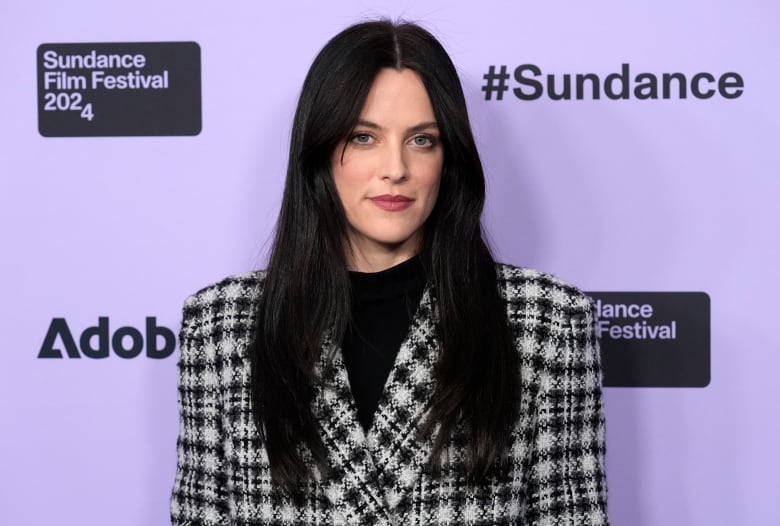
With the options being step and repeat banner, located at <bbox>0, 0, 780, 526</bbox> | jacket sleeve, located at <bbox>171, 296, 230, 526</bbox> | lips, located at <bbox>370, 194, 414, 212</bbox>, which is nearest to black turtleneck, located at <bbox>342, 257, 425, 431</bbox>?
lips, located at <bbox>370, 194, 414, 212</bbox>

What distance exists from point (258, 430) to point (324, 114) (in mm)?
478

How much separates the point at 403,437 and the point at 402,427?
0.01m

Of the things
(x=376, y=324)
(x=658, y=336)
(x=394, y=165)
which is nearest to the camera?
(x=394, y=165)

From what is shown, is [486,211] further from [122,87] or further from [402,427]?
[122,87]

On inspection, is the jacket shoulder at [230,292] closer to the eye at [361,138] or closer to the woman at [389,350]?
the woman at [389,350]

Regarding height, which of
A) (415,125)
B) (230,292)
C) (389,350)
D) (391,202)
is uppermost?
(415,125)

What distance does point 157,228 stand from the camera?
72.5 inches

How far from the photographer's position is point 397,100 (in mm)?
1392

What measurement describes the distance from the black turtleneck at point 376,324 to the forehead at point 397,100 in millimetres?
231

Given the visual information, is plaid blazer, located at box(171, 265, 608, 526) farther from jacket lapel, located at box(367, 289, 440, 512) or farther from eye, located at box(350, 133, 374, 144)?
eye, located at box(350, 133, 374, 144)

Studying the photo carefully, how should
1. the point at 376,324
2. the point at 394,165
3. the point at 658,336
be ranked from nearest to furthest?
the point at 394,165 < the point at 376,324 < the point at 658,336

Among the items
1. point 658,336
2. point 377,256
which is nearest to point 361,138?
point 377,256
